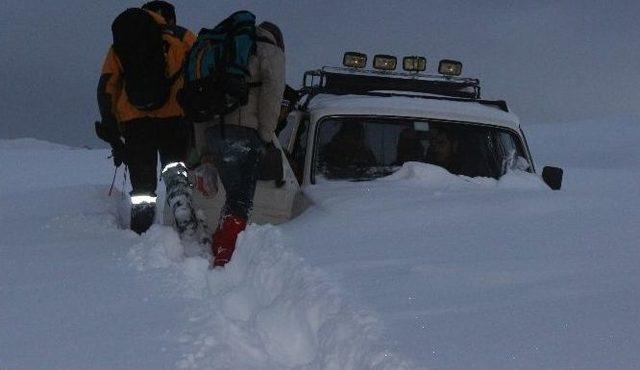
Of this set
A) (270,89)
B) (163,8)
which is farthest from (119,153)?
(270,89)

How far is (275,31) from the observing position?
405 cm

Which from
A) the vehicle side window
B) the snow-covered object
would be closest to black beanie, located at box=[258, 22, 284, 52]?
the snow-covered object

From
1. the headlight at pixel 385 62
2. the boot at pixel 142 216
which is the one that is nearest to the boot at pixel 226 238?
the boot at pixel 142 216

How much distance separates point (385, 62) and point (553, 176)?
1.98 m

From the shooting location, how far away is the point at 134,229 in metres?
4.67

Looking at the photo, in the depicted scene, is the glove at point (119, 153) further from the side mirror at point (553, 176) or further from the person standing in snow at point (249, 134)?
the side mirror at point (553, 176)

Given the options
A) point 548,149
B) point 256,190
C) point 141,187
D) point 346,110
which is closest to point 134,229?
point 141,187

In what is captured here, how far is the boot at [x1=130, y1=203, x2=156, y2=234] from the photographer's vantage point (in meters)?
4.61

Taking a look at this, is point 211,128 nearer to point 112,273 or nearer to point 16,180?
point 112,273

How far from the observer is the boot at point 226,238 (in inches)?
148

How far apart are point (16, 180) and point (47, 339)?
1143cm

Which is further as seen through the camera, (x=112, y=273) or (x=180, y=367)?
(x=112, y=273)

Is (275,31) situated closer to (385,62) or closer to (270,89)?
(270,89)

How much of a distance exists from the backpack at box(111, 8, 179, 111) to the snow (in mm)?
900
